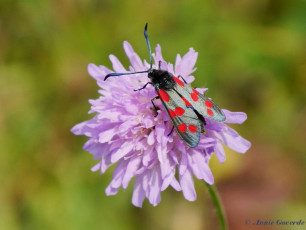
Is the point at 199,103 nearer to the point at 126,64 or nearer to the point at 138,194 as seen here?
the point at 138,194

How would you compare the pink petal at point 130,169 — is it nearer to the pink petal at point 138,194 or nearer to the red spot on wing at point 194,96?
the pink petal at point 138,194

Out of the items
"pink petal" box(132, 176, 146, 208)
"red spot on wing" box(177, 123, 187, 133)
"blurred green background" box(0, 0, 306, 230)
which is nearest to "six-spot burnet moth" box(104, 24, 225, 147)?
"red spot on wing" box(177, 123, 187, 133)

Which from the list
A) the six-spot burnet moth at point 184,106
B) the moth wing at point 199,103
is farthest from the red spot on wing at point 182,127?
the moth wing at point 199,103

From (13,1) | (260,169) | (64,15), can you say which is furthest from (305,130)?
(13,1)

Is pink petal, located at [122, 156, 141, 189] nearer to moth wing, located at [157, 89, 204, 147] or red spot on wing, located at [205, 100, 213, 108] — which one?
moth wing, located at [157, 89, 204, 147]

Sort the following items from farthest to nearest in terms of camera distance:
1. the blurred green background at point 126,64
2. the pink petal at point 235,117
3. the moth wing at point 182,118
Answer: the blurred green background at point 126,64 < the pink petal at point 235,117 < the moth wing at point 182,118

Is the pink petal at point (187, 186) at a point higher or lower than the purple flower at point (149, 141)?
lower
